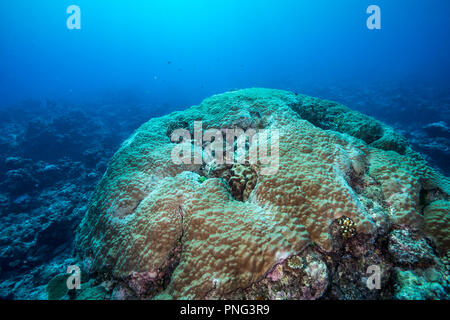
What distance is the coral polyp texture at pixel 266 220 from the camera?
96.0 inches

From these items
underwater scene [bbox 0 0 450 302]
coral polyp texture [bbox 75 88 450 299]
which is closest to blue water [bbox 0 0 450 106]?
underwater scene [bbox 0 0 450 302]

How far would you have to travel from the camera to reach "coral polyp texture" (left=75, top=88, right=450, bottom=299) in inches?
96.0

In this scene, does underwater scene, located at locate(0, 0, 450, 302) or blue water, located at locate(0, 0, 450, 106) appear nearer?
underwater scene, located at locate(0, 0, 450, 302)

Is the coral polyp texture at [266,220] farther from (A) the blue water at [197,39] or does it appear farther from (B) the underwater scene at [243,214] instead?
(A) the blue water at [197,39]

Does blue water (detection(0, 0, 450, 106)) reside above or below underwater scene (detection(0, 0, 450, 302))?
above

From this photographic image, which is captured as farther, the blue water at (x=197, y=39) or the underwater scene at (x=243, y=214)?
the blue water at (x=197, y=39)

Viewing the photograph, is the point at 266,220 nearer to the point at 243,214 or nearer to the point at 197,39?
the point at 243,214

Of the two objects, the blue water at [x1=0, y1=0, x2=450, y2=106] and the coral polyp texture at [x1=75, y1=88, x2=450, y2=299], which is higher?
the blue water at [x1=0, y1=0, x2=450, y2=106]

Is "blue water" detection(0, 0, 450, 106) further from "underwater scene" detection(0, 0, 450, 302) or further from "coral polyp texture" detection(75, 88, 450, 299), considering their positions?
"coral polyp texture" detection(75, 88, 450, 299)

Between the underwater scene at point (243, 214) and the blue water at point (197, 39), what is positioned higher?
the blue water at point (197, 39)

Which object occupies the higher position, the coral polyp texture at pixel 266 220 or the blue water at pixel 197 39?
the blue water at pixel 197 39

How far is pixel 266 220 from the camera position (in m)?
2.75

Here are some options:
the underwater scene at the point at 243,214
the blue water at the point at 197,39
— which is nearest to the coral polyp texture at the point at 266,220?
the underwater scene at the point at 243,214

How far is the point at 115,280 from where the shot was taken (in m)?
2.98
